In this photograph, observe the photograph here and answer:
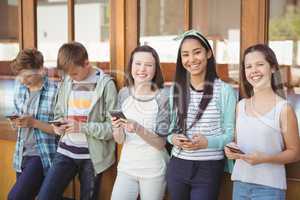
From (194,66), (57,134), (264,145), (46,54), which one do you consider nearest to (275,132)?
(264,145)

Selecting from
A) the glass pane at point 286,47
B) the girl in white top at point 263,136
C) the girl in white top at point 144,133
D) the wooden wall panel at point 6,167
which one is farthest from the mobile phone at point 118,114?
the wooden wall panel at point 6,167

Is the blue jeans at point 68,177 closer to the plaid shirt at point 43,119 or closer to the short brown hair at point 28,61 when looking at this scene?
the plaid shirt at point 43,119

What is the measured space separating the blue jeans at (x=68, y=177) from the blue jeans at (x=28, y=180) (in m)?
0.14

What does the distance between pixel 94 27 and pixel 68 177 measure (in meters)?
0.92

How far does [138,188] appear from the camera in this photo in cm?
213

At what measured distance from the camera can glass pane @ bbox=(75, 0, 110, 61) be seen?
2561 mm

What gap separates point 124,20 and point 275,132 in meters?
1.08

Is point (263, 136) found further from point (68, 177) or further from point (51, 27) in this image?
point (51, 27)

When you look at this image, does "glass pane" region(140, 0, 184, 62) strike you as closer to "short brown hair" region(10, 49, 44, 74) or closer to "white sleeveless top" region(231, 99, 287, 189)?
"short brown hair" region(10, 49, 44, 74)

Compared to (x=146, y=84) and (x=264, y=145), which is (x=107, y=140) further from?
(x=264, y=145)

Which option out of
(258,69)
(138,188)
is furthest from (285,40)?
(138,188)

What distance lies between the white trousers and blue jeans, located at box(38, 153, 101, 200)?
22 cm

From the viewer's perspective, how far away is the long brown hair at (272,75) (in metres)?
1.84

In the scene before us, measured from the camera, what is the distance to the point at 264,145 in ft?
5.98
